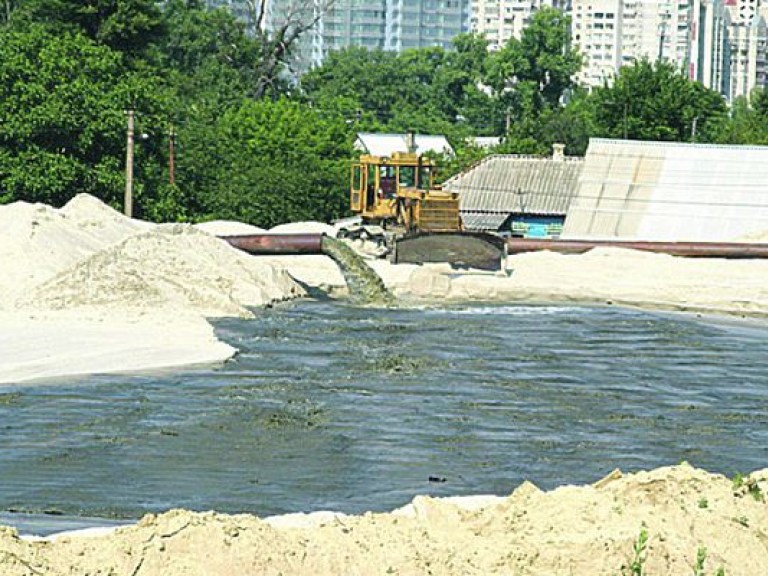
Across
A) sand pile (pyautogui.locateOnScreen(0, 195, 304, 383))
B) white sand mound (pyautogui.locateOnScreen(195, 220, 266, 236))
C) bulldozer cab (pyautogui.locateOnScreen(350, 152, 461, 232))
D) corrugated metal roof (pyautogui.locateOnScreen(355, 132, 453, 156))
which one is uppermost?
corrugated metal roof (pyautogui.locateOnScreen(355, 132, 453, 156))

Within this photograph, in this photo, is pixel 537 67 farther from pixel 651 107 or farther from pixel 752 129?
pixel 651 107

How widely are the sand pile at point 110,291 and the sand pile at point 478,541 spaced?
1314 centimetres

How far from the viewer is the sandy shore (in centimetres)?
1077

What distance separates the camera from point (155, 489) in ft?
54.8

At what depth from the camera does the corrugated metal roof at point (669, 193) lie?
5131 centimetres

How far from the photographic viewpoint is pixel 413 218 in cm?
4362

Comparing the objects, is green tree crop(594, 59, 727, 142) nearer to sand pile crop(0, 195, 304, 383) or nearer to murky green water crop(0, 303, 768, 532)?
sand pile crop(0, 195, 304, 383)

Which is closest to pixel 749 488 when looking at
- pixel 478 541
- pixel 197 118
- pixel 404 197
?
pixel 478 541

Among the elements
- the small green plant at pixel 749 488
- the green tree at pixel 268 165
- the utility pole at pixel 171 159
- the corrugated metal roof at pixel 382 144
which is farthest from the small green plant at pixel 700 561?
the corrugated metal roof at pixel 382 144

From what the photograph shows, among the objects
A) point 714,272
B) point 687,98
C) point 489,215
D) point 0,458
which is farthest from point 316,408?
point 687,98

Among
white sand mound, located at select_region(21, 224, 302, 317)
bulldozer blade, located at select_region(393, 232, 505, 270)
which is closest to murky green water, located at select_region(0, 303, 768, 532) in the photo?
white sand mound, located at select_region(21, 224, 302, 317)

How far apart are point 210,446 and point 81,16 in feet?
166

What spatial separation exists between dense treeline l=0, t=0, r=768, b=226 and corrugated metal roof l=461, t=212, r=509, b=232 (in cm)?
460

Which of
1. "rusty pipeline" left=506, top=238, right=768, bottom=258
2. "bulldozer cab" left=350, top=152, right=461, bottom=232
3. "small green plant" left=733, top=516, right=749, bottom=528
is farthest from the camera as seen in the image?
"rusty pipeline" left=506, top=238, right=768, bottom=258
